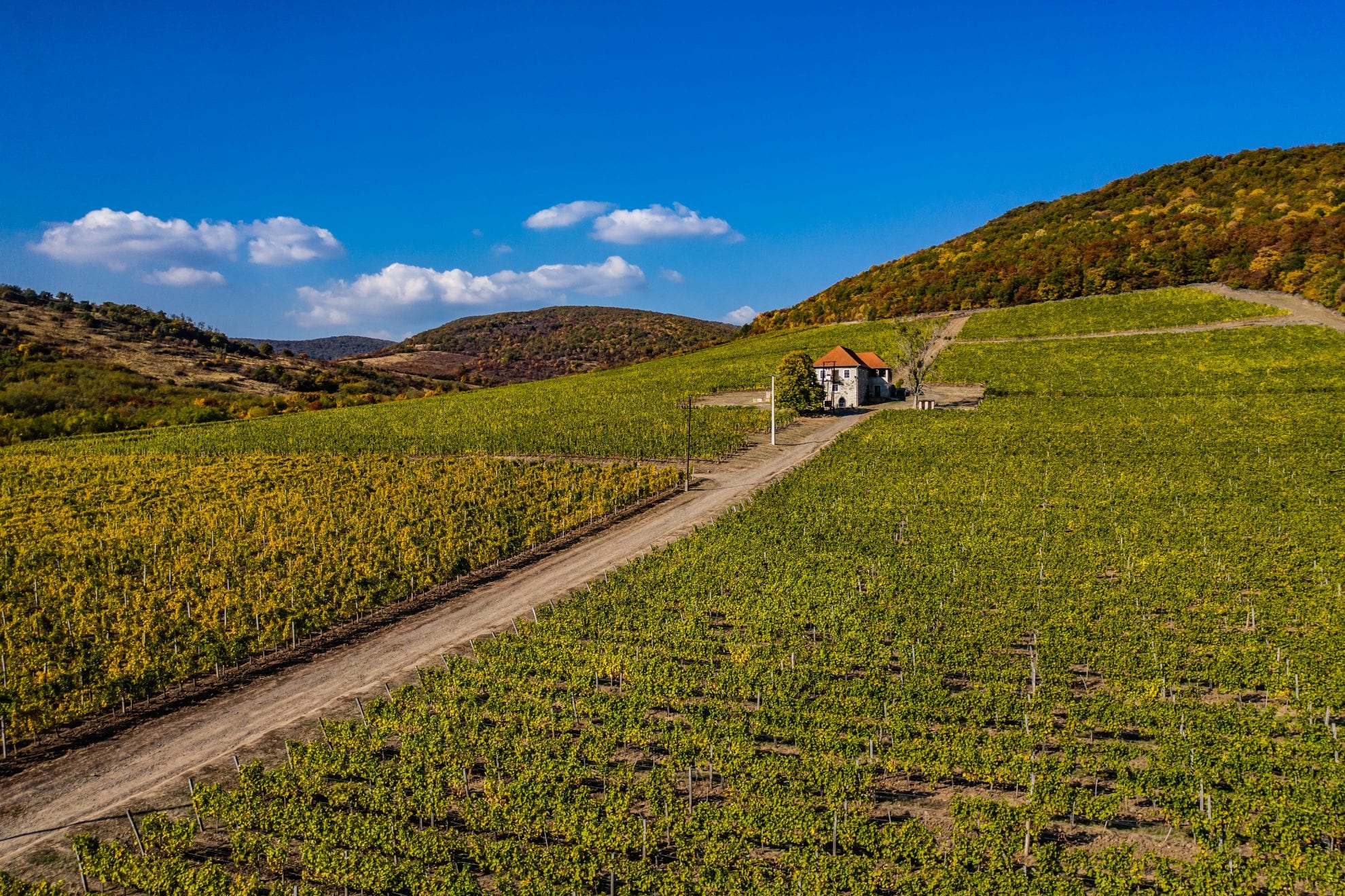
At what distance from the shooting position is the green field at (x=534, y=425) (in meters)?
62.8

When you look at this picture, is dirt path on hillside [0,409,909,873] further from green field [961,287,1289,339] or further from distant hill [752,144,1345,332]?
distant hill [752,144,1345,332]

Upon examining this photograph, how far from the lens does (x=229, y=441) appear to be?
6750 centimetres

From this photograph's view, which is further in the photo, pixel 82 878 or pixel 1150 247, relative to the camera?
pixel 1150 247

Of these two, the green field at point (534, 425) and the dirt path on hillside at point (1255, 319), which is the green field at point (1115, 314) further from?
the green field at point (534, 425)

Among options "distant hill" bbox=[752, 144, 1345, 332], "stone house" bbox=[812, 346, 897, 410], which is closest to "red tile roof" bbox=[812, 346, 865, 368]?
"stone house" bbox=[812, 346, 897, 410]

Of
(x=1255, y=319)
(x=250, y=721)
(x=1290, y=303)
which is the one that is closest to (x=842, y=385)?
(x=1255, y=319)

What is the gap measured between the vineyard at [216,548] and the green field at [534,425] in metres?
7.19

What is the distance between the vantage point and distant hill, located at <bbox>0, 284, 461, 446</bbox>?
85375 mm

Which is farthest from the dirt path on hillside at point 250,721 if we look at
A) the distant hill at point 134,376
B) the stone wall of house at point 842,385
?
the distant hill at point 134,376

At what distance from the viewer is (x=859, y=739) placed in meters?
15.8

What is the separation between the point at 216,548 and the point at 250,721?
18.2 m

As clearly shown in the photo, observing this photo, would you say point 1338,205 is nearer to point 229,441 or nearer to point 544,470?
point 544,470

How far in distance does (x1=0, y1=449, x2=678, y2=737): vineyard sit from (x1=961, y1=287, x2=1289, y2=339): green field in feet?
292

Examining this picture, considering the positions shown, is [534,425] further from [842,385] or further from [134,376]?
[134,376]
